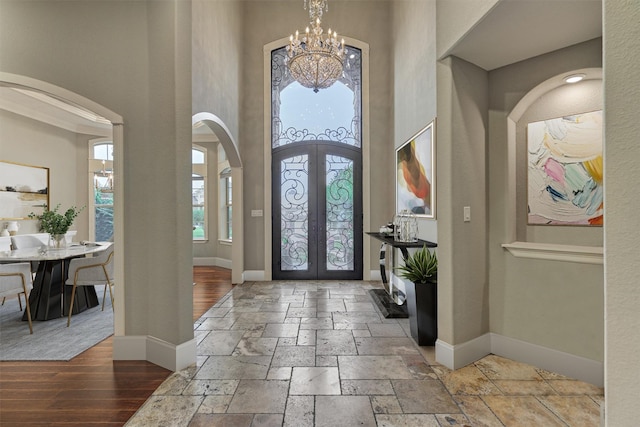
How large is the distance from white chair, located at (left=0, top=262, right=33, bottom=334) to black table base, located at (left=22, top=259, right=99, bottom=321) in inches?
9.7

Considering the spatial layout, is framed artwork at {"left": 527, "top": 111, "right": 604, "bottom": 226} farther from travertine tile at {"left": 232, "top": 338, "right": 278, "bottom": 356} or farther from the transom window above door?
the transom window above door

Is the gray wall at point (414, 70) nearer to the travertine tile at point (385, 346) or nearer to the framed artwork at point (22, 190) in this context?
the travertine tile at point (385, 346)

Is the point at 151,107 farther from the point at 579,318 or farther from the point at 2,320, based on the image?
the point at 579,318

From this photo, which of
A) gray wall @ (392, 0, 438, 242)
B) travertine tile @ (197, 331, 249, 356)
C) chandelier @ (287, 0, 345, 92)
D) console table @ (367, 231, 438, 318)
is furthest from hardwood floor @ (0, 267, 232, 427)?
chandelier @ (287, 0, 345, 92)

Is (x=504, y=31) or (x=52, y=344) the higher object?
(x=504, y=31)

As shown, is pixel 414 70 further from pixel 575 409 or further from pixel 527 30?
pixel 575 409

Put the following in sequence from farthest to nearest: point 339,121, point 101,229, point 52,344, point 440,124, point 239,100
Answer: point 101,229 → point 339,121 → point 239,100 → point 52,344 → point 440,124

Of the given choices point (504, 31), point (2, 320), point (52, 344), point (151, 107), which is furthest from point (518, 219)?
point (2, 320)

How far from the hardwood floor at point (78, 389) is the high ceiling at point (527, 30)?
11.5ft

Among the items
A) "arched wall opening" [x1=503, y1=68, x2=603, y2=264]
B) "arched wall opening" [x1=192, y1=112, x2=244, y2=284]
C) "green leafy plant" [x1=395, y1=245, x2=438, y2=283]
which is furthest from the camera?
"arched wall opening" [x1=192, y1=112, x2=244, y2=284]

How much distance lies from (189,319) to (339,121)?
4.51m

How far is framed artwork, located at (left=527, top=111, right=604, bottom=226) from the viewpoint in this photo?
2.30 m

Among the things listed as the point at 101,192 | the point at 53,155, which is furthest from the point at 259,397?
the point at 53,155

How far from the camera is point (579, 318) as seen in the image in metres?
2.30
